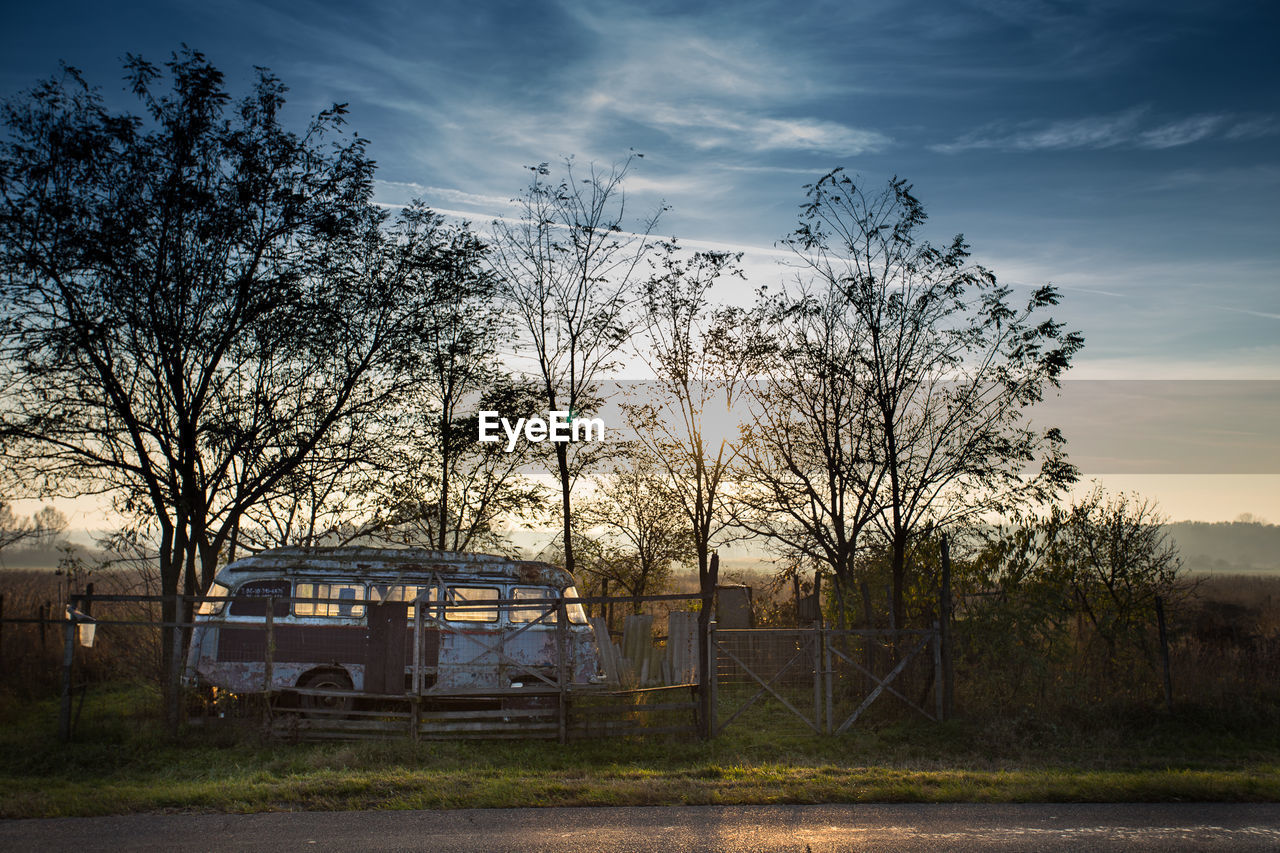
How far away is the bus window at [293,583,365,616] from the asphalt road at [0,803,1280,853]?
19.8 feet

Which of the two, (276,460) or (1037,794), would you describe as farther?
(276,460)

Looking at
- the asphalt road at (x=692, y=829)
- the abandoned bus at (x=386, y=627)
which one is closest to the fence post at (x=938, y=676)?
the asphalt road at (x=692, y=829)

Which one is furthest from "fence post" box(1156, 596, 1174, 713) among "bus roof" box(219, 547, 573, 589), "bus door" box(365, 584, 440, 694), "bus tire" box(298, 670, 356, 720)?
"bus tire" box(298, 670, 356, 720)

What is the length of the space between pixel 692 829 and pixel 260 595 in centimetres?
946

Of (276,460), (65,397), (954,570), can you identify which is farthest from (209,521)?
(954,570)

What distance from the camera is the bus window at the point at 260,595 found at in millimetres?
14773

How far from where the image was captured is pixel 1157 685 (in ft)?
51.3

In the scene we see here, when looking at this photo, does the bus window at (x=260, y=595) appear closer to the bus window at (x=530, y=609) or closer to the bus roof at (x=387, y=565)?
the bus roof at (x=387, y=565)

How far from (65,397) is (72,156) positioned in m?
4.51

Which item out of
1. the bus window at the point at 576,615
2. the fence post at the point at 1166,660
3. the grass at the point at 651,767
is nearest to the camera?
the grass at the point at 651,767

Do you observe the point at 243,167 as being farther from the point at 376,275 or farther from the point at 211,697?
the point at 211,697

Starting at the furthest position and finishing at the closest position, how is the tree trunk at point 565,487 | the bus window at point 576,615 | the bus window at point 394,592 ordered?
the tree trunk at point 565,487 → the bus window at point 576,615 → the bus window at point 394,592

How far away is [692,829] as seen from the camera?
843 cm

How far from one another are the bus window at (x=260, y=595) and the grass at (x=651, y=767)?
2052mm
